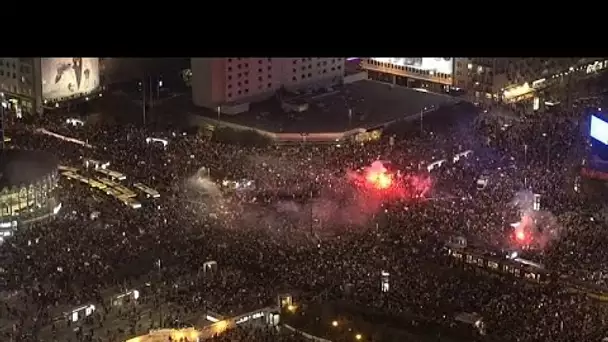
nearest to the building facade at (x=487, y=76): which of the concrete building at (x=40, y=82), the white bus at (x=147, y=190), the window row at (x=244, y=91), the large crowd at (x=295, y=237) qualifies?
the window row at (x=244, y=91)

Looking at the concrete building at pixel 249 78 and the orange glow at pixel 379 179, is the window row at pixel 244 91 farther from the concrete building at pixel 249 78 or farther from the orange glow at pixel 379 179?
the orange glow at pixel 379 179

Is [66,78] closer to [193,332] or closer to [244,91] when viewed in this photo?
[244,91]

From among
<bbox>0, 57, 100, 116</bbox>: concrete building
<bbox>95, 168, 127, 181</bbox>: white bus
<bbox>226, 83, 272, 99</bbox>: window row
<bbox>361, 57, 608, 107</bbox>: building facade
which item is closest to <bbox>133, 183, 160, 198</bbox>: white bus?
<bbox>95, 168, 127, 181</bbox>: white bus

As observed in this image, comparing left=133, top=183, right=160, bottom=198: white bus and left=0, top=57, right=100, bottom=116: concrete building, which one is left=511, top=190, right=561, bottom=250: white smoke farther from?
left=0, top=57, right=100, bottom=116: concrete building

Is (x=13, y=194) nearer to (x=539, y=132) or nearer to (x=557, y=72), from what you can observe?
(x=539, y=132)

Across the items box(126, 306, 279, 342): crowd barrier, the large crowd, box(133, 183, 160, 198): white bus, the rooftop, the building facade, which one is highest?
the building facade

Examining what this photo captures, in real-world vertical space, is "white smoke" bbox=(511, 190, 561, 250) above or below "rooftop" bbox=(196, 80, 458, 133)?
below
